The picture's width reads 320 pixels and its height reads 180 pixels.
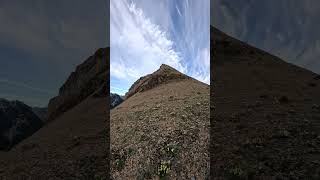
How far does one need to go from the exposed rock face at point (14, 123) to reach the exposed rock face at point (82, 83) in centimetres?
1111

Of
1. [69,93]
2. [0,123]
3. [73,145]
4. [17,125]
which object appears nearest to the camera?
[73,145]

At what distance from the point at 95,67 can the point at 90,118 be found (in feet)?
93.2

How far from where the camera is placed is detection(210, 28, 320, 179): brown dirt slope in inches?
620

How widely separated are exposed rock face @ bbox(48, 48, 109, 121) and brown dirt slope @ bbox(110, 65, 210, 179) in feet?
86.4

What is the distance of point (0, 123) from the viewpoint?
38.1 m

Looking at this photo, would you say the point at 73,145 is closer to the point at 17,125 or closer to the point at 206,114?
the point at 206,114

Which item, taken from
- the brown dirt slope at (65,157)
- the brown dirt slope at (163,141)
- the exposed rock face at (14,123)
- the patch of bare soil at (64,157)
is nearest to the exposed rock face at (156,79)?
the exposed rock face at (14,123)

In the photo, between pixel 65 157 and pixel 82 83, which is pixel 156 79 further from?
pixel 65 157

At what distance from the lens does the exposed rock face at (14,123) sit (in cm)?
3738

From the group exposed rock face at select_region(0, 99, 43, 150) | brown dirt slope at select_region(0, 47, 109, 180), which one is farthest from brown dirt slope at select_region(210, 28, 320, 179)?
exposed rock face at select_region(0, 99, 43, 150)

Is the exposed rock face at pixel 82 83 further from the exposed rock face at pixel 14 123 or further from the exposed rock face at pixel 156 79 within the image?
the exposed rock face at pixel 14 123

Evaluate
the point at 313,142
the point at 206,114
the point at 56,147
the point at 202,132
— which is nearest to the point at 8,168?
the point at 56,147

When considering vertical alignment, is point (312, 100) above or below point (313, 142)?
above

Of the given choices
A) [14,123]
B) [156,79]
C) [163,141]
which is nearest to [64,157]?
[163,141]
